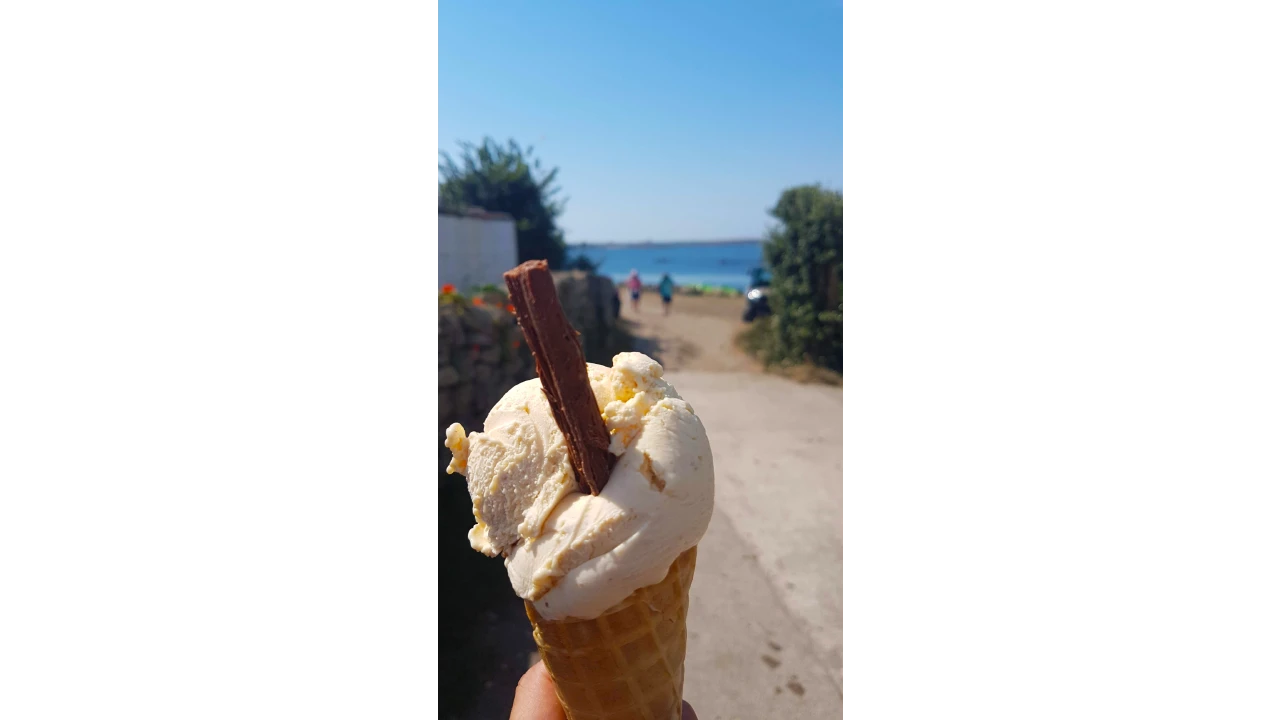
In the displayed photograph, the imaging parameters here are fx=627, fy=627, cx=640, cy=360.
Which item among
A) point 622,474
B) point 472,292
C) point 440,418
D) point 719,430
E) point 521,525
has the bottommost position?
point 719,430

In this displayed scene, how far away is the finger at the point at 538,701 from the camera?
175 centimetres

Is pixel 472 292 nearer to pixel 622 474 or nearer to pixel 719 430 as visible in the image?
pixel 719 430

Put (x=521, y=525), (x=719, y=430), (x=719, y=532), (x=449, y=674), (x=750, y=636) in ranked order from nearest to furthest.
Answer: (x=521, y=525)
(x=449, y=674)
(x=750, y=636)
(x=719, y=532)
(x=719, y=430)

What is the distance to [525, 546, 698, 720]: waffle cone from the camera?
1467 millimetres

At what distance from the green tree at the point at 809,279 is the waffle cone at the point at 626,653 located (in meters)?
8.08

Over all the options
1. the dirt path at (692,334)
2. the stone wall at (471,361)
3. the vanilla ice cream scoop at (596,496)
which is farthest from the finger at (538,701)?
the dirt path at (692,334)

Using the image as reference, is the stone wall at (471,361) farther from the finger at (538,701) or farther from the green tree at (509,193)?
the green tree at (509,193)

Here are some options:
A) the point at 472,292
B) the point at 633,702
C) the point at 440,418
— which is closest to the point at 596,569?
the point at 633,702

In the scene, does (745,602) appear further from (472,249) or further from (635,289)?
(635,289)

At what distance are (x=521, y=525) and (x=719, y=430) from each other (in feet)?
17.9

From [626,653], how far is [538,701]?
43cm

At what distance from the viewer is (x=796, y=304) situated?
32.7 feet

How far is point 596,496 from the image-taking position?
1377 millimetres

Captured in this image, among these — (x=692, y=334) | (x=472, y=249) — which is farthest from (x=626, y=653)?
(x=692, y=334)
